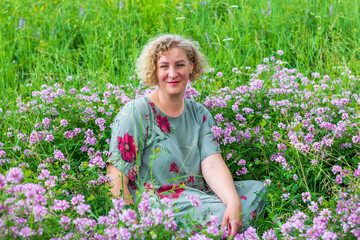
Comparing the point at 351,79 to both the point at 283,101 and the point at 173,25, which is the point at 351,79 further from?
the point at 173,25

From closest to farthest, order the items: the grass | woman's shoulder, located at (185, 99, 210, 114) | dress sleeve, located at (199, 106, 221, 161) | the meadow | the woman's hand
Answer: the meadow, the woman's hand, dress sleeve, located at (199, 106, 221, 161), woman's shoulder, located at (185, 99, 210, 114), the grass

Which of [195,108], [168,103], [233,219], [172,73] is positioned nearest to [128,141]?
[168,103]

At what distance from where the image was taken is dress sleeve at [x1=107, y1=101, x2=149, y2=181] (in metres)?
3.15

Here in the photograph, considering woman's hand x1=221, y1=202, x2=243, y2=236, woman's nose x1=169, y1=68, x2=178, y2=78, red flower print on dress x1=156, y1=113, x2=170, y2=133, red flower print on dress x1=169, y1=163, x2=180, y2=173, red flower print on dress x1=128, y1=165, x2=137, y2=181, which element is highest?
woman's nose x1=169, y1=68, x2=178, y2=78

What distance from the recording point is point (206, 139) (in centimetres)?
355

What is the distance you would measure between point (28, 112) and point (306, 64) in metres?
3.51

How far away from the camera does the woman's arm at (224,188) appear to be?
120 inches

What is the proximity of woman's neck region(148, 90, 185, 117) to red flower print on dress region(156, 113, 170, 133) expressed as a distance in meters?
0.06

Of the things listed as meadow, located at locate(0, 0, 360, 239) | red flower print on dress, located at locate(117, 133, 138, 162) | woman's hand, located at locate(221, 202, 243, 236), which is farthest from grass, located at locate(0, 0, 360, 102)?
woman's hand, located at locate(221, 202, 243, 236)

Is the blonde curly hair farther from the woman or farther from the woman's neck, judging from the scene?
the woman's neck

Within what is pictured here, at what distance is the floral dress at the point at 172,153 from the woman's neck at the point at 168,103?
4cm

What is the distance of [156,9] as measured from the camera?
22.9 feet

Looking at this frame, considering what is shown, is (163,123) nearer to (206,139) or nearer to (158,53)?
(206,139)

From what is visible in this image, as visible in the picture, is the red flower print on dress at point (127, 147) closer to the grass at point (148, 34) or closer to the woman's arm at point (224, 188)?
the woman's arm at point (224, 188)
